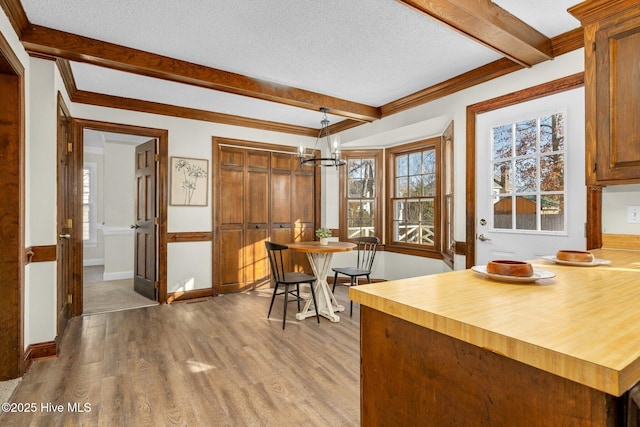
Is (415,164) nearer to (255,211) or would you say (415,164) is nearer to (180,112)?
(255,211)

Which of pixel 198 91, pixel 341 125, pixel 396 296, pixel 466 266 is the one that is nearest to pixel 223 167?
pixel 198 91

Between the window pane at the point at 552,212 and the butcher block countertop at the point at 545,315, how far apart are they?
1.48 m

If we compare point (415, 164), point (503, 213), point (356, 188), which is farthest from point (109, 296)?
point (503, 213)

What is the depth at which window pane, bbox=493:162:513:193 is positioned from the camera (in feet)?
9.99

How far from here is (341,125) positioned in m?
5.16

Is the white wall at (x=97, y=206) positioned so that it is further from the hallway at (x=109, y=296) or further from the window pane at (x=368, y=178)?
the window pane at (x=368, y=178)

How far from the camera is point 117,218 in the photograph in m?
6.11

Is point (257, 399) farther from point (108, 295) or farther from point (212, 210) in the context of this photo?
point (108, 295)

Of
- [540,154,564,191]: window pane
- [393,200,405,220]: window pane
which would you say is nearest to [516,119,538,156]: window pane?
[540,154,564,191]: window pane

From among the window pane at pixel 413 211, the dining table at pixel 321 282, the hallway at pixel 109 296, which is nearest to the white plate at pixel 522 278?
the dining table at pixel 321 282

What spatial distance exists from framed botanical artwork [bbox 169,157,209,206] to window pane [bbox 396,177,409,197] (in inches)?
110

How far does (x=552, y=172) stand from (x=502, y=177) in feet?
1.34

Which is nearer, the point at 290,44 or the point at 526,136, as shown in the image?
the point at 290,44

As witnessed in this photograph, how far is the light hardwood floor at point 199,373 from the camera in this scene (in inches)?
77.0
